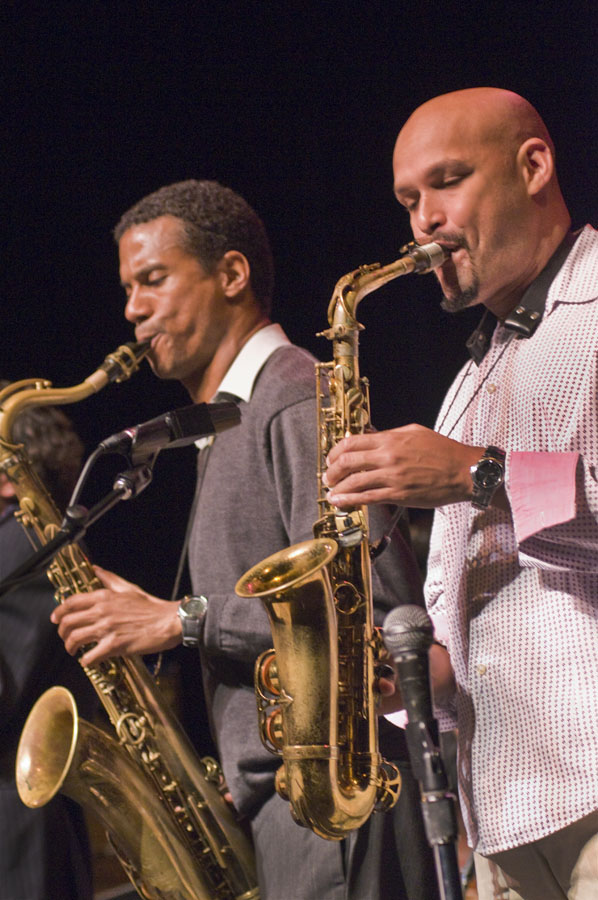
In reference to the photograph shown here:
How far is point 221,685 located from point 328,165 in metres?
2.20

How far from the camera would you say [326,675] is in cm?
171

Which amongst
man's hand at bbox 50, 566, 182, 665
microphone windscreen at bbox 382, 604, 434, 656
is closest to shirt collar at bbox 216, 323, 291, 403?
man's hand at bbox 50, 566, 182, 665

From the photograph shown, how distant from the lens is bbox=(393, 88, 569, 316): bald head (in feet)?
5.71

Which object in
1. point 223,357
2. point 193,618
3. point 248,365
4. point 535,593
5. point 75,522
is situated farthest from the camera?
point 223,357

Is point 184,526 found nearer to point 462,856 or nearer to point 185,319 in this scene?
point 462,856

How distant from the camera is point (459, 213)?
175 centimetres

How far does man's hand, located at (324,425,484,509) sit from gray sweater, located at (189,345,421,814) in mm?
471

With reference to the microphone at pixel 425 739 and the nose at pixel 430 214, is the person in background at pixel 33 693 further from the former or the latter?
the microphone at pixel 425 739

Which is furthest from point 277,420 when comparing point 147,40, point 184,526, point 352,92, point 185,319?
point 184,526

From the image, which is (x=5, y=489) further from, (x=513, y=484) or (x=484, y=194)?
(x=513, y=484)

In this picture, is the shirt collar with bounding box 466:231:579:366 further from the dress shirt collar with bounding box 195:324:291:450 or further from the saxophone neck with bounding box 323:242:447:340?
the dress shirt collar with bounding box 195:324:291:450

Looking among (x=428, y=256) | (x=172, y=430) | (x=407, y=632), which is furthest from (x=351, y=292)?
(x=407, y=632)

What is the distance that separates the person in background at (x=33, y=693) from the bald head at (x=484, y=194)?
152 centimetres

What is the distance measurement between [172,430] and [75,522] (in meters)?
0.26
